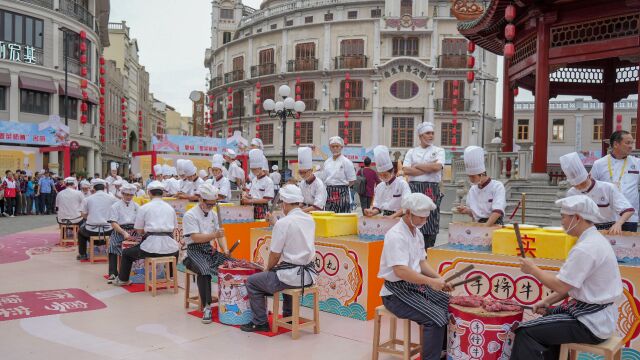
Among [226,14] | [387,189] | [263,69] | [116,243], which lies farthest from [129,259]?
[226,14]

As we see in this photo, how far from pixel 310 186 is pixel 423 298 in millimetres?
3545

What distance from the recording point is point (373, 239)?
629cm

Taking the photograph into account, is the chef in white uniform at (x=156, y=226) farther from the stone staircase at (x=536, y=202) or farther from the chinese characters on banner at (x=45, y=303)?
the stone staircase at (x=536, y=202)

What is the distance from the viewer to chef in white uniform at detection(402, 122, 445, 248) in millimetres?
6258

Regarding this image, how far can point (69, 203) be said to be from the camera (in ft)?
37.4

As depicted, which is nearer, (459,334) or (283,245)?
(459,334)

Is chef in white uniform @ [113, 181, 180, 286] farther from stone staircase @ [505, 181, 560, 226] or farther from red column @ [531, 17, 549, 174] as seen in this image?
red column @ [531, 17, 549, 174]

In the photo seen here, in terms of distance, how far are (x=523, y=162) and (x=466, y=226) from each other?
798 cm

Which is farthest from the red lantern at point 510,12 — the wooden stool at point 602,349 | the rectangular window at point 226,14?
the rectangular window at point 226,14

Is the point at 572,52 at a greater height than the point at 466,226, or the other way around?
the point at 572,52

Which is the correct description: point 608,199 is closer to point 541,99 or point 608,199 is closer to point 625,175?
point 625,175

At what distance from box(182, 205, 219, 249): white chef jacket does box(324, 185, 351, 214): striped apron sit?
2.01 m

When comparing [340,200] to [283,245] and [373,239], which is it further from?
[283,245]

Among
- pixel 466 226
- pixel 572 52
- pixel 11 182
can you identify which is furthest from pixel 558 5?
pixel 11 182
